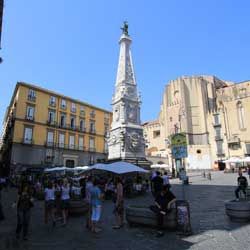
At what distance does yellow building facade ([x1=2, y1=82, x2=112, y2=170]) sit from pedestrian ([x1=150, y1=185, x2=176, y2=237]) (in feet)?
93.6

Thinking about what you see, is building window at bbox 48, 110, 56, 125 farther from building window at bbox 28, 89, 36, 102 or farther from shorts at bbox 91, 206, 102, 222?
shorts at bbox 91, 206, 102, 222

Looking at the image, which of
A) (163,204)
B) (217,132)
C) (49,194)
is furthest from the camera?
(217,132)

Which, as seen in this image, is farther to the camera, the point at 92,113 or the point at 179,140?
the point at 92,113

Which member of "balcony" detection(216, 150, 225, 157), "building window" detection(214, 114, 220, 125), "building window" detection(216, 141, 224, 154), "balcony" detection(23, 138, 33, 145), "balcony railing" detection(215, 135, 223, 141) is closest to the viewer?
"balcony" detection(23, 138, 33, 145)

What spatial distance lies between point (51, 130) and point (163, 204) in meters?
32.0

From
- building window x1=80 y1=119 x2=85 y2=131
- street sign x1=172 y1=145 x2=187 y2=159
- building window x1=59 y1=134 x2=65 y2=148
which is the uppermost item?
building window x1=80 y1=119 x2=85 y2=131

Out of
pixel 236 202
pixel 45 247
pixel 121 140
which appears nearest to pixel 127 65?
Answer: pixel 121 140

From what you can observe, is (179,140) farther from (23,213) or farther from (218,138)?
(218,138)

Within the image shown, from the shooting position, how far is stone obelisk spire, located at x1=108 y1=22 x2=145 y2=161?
59.6 ft

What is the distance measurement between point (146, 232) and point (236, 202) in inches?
112

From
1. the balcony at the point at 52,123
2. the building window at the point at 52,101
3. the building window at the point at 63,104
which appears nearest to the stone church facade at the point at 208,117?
the building window at the point at 63,104

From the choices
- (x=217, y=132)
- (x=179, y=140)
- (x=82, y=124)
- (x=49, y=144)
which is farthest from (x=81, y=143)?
(x=179, y=140)

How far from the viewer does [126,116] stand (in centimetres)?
1911

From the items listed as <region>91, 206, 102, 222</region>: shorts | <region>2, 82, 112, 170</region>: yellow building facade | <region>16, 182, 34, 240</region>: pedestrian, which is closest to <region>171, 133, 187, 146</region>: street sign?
<region>91, 206, 102, 222</region>: shorts
